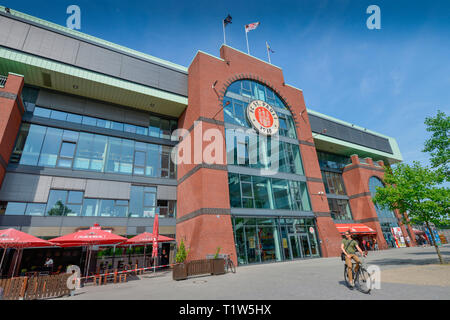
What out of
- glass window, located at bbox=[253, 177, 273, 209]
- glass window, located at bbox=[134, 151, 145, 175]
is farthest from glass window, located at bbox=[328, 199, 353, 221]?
glass window, located at bbox=[134, 151, 145, 175]

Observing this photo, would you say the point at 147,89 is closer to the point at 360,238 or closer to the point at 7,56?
the point at 7,56

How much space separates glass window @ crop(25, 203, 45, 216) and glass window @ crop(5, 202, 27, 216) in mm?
266

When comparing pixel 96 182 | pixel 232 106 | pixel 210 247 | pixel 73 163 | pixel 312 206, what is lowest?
pixel 210 247

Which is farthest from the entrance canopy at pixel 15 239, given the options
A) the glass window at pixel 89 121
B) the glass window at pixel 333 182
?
the glass window at pixel 333 182

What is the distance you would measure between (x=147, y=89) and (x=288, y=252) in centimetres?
2102

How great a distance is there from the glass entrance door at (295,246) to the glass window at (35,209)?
2147 centimetres

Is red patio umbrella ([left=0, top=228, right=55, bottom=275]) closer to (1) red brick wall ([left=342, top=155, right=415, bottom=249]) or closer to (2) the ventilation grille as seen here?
(2) the ventilation grille

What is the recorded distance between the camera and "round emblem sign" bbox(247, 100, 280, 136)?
81.5ft

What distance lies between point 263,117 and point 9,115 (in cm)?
2211

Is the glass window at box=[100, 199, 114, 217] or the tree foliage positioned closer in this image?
the tree foliage

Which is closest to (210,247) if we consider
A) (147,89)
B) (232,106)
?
(232,106)

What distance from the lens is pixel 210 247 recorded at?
17.9m

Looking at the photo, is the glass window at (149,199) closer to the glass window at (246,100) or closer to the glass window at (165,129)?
the glass window at (165,129)
